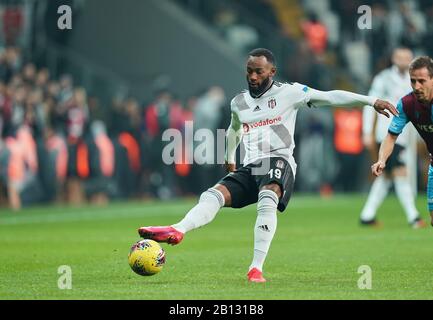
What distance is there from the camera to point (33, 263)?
1215 centimetres

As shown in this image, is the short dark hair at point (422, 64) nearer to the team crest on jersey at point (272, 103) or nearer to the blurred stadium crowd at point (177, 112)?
the team crest on jersey at point (272, 103)

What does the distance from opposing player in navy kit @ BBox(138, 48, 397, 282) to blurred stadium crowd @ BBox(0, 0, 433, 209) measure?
786 centimetres

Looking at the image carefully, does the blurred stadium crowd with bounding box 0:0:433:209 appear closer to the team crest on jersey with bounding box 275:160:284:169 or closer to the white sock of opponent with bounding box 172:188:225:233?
the team crest on jersey with bounding box 275:160:284:169

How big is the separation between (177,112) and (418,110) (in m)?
16.6

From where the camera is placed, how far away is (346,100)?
1027cm

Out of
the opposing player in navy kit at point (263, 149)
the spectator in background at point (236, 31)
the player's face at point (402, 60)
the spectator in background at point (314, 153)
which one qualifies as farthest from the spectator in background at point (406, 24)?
the opposing player in navy kit at point (263, 149)

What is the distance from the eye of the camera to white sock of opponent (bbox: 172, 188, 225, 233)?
10.1 metres

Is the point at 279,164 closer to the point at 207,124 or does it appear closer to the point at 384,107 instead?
the point at 384,107

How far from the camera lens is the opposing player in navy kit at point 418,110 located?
10.1 m

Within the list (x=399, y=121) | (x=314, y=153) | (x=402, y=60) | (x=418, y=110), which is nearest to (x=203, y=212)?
(x=399, y=121)

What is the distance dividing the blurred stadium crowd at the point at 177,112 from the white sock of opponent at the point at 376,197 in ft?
7.09

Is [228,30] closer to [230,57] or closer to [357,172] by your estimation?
[230,57]

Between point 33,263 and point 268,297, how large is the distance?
4.03m

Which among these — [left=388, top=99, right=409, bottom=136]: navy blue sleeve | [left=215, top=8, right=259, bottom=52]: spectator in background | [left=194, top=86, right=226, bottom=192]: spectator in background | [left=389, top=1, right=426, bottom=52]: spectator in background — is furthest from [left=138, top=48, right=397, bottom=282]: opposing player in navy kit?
[left=215, top=8, right=259, bottom=52]: spectator in background
